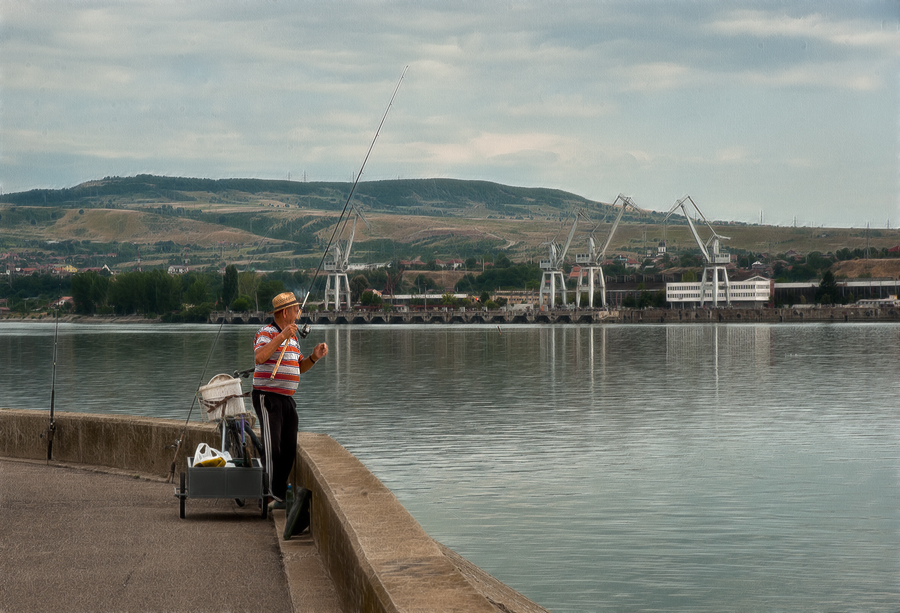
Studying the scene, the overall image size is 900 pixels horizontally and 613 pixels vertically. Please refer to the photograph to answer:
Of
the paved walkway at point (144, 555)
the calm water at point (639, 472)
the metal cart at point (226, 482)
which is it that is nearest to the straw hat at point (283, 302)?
the metal cart at point (226, 482)

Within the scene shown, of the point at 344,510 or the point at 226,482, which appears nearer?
the point at 344,510

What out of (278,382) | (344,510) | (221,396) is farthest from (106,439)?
(344,510)

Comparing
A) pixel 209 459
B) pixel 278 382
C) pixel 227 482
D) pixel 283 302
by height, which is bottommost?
pixel 227 482

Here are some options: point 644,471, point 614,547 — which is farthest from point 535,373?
point 614,547

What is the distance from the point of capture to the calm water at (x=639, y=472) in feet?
40.5

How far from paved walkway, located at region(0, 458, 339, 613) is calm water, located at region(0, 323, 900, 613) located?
448cm

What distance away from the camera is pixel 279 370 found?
782cm

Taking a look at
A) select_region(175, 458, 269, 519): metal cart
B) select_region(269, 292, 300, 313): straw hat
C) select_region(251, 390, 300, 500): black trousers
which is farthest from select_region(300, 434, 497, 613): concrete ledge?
select_region(269, 292, 300, 313): straw hat

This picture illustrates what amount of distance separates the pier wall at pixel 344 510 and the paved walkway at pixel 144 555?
254mm

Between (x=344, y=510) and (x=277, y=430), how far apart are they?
5.73 ft

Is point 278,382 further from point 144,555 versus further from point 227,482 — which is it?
point 144,555

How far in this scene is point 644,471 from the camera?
2073cm

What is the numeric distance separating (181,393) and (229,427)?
36276mm

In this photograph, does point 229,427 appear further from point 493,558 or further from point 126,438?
point 493,558
